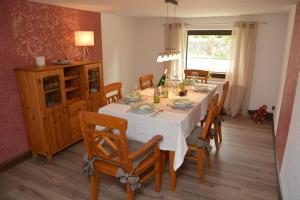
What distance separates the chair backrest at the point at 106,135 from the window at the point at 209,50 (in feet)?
11.3

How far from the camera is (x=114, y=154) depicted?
2023mm

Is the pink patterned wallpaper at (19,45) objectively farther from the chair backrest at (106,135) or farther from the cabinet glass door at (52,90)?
the chair backrest at (106,135)

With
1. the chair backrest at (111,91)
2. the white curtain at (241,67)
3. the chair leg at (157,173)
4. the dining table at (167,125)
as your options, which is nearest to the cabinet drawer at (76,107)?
the chair backrest at (111,91)

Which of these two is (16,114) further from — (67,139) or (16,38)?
(16,38)

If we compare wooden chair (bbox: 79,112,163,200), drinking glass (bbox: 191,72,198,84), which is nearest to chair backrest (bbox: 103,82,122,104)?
wooden chair (bbox: 79,112,163,200)

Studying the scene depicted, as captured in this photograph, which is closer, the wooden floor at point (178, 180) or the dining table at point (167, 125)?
the dining table at point (167, 125)

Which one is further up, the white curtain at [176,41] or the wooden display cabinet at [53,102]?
the white curtain at [176,41]

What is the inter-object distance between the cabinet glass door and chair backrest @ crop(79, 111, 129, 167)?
1182 mm

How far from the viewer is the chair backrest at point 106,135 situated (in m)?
1.64

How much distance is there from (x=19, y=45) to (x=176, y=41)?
306 centimetres

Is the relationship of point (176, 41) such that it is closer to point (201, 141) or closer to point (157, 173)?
point (201, 141)

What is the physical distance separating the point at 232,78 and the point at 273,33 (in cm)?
107

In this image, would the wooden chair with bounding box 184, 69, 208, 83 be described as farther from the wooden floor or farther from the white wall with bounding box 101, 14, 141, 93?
the white wall with bounding box 101, 14, 141, 93

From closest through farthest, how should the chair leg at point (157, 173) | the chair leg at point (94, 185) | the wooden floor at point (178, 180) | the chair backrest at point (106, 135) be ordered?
the chair backrest at point (106, 135) → the chair leg at point (94, 185) → the chair leg at point (157, 173) → the wooden floor at point (178, 180)
